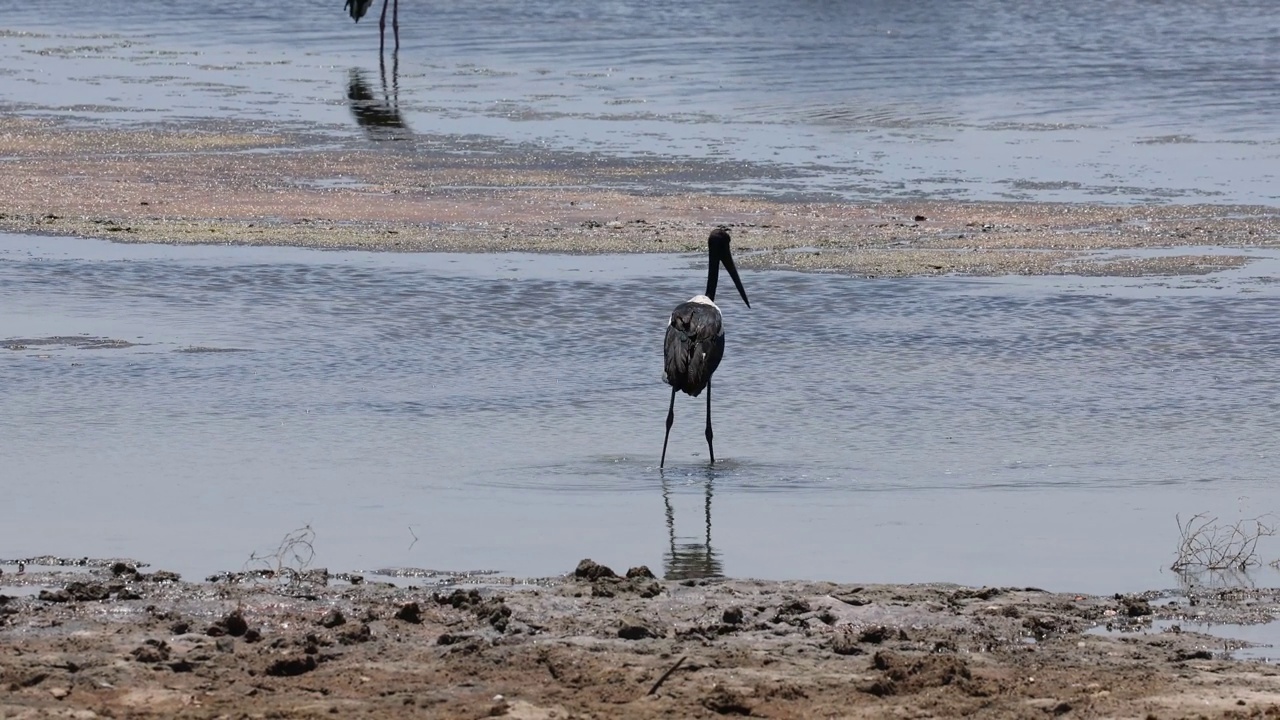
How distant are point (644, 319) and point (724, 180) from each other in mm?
5940

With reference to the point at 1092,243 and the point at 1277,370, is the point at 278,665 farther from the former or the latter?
the point at 1092,243

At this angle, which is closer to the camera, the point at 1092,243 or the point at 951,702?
the point at 951,702

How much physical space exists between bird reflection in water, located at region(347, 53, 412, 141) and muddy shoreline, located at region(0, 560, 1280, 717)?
15850 mm

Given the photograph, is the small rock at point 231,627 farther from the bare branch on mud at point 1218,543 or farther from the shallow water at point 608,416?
the bare branch on mud at point 1218,543

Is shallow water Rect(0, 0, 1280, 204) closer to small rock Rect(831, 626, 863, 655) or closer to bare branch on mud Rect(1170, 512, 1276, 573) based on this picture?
bare branch on mud Rect(1170, 512, 1276, 573)

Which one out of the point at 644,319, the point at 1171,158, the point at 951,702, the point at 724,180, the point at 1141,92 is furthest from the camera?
the point at 1141,92

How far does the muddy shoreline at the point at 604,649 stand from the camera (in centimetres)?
633

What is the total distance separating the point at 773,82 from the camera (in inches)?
1144

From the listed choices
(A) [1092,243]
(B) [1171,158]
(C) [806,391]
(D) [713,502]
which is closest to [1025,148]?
(B) [1171,158]

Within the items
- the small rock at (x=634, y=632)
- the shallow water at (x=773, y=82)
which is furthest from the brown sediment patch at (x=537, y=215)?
the small rock at (x=634, y=632)

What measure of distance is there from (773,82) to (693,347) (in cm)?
1872

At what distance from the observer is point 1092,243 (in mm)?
16641

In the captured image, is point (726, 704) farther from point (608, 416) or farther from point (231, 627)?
point (608, 416)

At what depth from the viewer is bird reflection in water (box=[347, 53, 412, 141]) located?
77.8 ft
